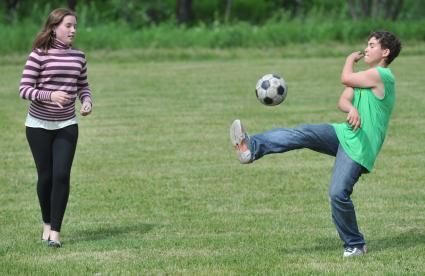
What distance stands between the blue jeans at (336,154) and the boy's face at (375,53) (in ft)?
1.99

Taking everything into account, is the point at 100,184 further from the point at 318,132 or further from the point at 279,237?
the point at 318,132

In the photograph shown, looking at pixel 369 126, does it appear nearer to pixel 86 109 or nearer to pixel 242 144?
pixel 242 144

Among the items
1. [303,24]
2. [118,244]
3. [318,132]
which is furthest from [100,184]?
[303,24]

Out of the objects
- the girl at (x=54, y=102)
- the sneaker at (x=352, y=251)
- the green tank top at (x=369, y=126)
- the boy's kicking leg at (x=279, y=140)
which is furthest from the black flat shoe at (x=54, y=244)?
the green tank top at (x=369, y=126)

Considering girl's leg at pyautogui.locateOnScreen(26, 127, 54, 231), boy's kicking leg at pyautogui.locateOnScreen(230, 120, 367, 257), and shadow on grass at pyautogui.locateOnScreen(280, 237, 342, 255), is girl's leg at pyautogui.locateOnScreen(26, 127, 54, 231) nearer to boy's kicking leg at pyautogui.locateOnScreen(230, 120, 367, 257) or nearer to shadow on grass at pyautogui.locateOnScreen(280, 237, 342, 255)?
boy's kicking leg at pyautogui.locateOnScreen(230, 120, 367, 257)

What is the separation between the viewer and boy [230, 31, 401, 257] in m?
8.17

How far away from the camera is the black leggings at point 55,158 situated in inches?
352

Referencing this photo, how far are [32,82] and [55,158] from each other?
0.66 meters

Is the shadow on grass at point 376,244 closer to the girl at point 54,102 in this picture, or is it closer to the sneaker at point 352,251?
the sneaker at point 352,251

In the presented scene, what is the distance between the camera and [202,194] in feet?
38.8

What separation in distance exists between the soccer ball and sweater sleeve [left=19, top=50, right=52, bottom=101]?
192 centimetres

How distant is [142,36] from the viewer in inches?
1162


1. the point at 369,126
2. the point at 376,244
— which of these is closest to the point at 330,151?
the point at 369,126

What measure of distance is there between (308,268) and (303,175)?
5.03m
